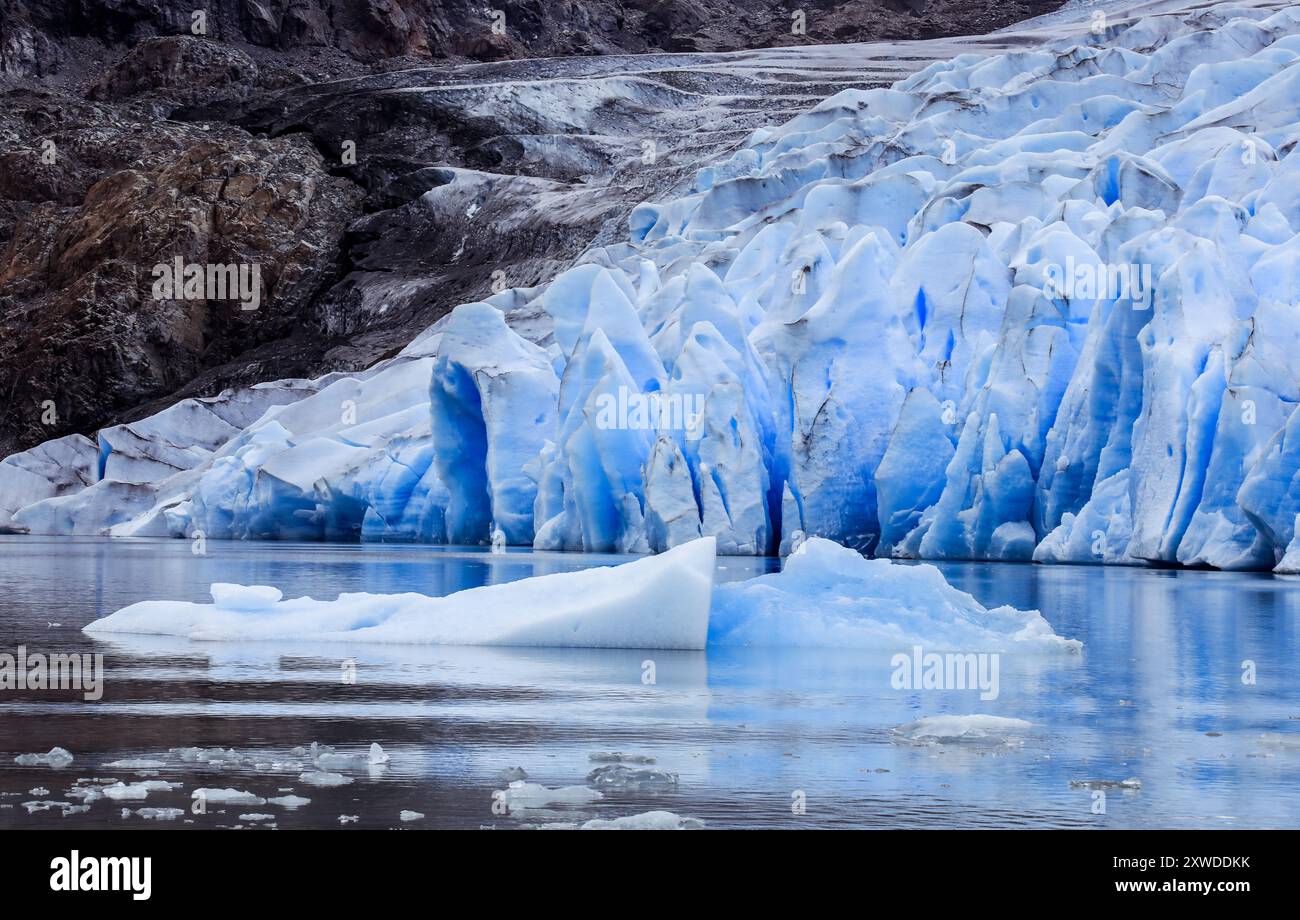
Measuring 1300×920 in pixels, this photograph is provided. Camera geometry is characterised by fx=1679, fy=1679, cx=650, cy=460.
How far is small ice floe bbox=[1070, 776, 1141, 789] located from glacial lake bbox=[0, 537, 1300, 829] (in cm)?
5

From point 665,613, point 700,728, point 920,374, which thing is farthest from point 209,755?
point 920,374

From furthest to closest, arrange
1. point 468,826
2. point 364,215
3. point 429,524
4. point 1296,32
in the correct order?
point 364,215 → point 1296,32 → point 429,524 → point 468,826

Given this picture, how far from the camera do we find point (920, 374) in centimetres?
1786

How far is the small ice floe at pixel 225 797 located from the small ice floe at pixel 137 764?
1.71ft

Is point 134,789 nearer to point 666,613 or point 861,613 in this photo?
point 666,613

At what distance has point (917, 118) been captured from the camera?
28.6 m

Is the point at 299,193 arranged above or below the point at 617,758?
above

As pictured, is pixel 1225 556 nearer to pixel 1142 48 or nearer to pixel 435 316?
pixel 1142 48

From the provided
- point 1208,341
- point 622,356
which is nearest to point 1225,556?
point 1208,341

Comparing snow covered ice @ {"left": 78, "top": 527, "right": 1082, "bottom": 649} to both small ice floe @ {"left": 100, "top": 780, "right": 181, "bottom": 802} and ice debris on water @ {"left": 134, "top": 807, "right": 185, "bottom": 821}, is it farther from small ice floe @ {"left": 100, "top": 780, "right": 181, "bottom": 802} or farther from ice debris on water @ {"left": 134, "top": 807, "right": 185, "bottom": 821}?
ice debris on water @ {"left": 134, "top": 807, "right": 185, "bottom": 821}

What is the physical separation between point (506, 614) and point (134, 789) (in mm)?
4080

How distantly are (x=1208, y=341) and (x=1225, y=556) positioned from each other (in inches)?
77.9

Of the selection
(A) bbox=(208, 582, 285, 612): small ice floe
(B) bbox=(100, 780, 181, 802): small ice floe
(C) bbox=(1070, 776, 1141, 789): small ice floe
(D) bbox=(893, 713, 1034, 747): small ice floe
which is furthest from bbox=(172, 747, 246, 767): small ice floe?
(A) bbox=(208, 582, 285, 612): small ice floe

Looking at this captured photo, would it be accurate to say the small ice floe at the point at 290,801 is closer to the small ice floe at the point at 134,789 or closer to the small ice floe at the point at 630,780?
the small ice floe at the point at 134,789
